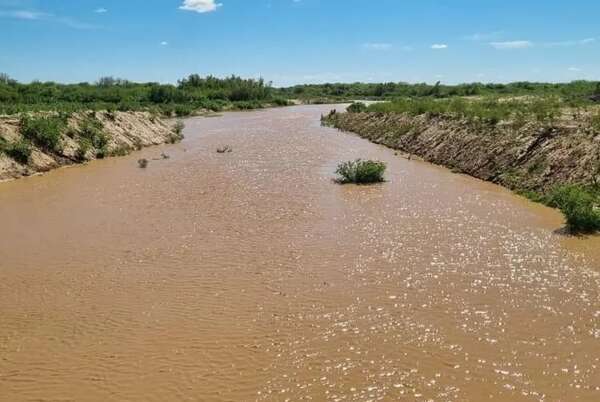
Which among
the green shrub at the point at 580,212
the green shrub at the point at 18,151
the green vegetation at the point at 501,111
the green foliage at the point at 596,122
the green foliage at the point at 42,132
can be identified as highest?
the green vegetation at the point at 501,111

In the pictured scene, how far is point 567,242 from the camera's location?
11.7m

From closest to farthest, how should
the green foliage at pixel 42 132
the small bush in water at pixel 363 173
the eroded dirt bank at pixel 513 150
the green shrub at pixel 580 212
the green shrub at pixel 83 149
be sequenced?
1. the green shrub at pixel 580 212
2. the eroded dirt bank at pixel 513 150
3. the small bush in water at pixel 363 173
4. the green foliage at pixel 42 132
5. the green shrub at pixel 83 149

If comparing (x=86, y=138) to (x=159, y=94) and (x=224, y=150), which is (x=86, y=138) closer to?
(x=224, y=150)

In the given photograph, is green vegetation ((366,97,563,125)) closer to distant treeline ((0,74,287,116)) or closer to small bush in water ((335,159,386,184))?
small bush in water ((335,159,386,184))

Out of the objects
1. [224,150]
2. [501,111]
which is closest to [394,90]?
[224,150]

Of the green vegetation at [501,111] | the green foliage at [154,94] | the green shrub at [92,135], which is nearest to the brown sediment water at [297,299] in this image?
the green vegetation at [501,111]

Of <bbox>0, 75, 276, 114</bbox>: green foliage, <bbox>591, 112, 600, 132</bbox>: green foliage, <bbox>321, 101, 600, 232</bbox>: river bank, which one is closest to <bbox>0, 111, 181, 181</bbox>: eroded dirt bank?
<bbox>0, 75, 276, 114</bbox>: green foliage

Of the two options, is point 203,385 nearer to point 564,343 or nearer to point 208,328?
point 208,328

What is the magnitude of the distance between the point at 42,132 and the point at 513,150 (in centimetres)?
2076

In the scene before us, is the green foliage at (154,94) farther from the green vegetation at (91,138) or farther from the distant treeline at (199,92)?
the green vegetation at (91,138)

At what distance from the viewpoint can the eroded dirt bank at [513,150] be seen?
1616 centimetres

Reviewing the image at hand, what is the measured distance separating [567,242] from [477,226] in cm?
222

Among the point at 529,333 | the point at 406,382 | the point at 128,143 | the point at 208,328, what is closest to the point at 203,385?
the point at 208,328

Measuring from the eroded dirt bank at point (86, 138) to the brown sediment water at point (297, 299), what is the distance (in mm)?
5674
